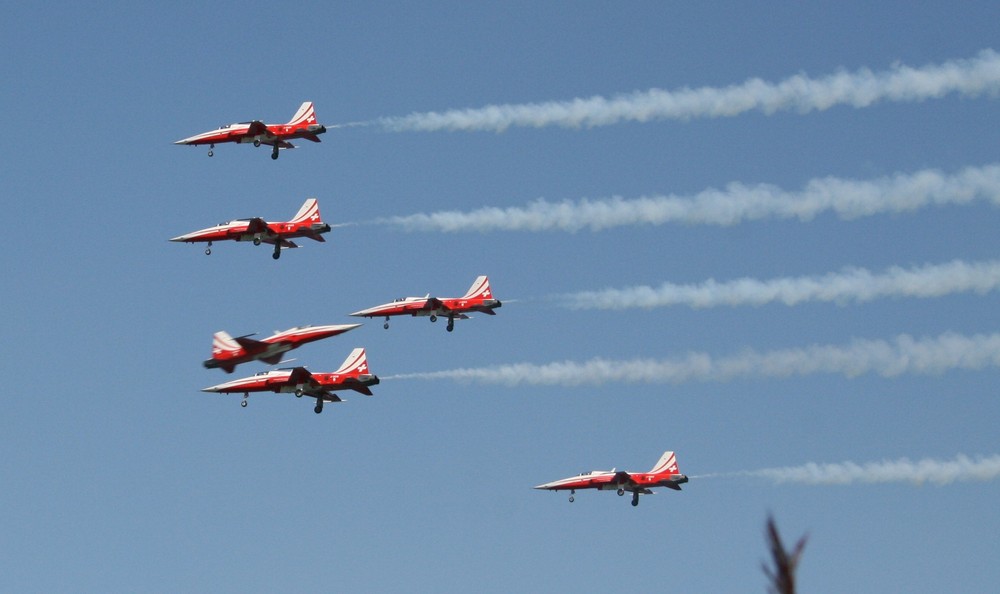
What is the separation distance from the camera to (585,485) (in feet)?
401

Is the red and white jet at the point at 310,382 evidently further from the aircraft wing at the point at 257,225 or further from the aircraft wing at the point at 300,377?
the aircraft wing at the point at 257,225

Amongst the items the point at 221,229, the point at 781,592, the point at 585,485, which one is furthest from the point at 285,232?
the point at 781,592

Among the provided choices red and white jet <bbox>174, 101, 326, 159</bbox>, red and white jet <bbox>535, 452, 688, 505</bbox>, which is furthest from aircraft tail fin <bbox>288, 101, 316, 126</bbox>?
red and white jet <bbox>535, 452, 688, 505</bbox>

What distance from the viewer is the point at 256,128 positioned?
107 m

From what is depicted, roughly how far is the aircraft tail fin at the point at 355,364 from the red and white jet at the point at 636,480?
25.3 metres

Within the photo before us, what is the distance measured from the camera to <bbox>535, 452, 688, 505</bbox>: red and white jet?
119 m

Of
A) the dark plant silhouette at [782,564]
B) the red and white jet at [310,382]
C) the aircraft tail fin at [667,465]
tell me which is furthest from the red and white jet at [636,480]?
the dark plant silhouette at [782,564]

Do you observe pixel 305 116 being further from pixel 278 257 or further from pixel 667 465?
pixel 667 465

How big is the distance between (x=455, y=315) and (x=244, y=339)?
2589 centimetres

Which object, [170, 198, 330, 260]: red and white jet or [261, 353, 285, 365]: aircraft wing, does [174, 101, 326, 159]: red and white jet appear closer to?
[170, 198, 330, 260]: red and white jet

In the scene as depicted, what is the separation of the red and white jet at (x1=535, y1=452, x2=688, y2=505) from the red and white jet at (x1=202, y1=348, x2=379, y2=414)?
25028 millimetres

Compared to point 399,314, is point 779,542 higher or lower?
lower

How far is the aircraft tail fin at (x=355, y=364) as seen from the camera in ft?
342

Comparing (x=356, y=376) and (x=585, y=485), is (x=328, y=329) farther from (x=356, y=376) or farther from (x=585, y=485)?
(x=585, y=485)
